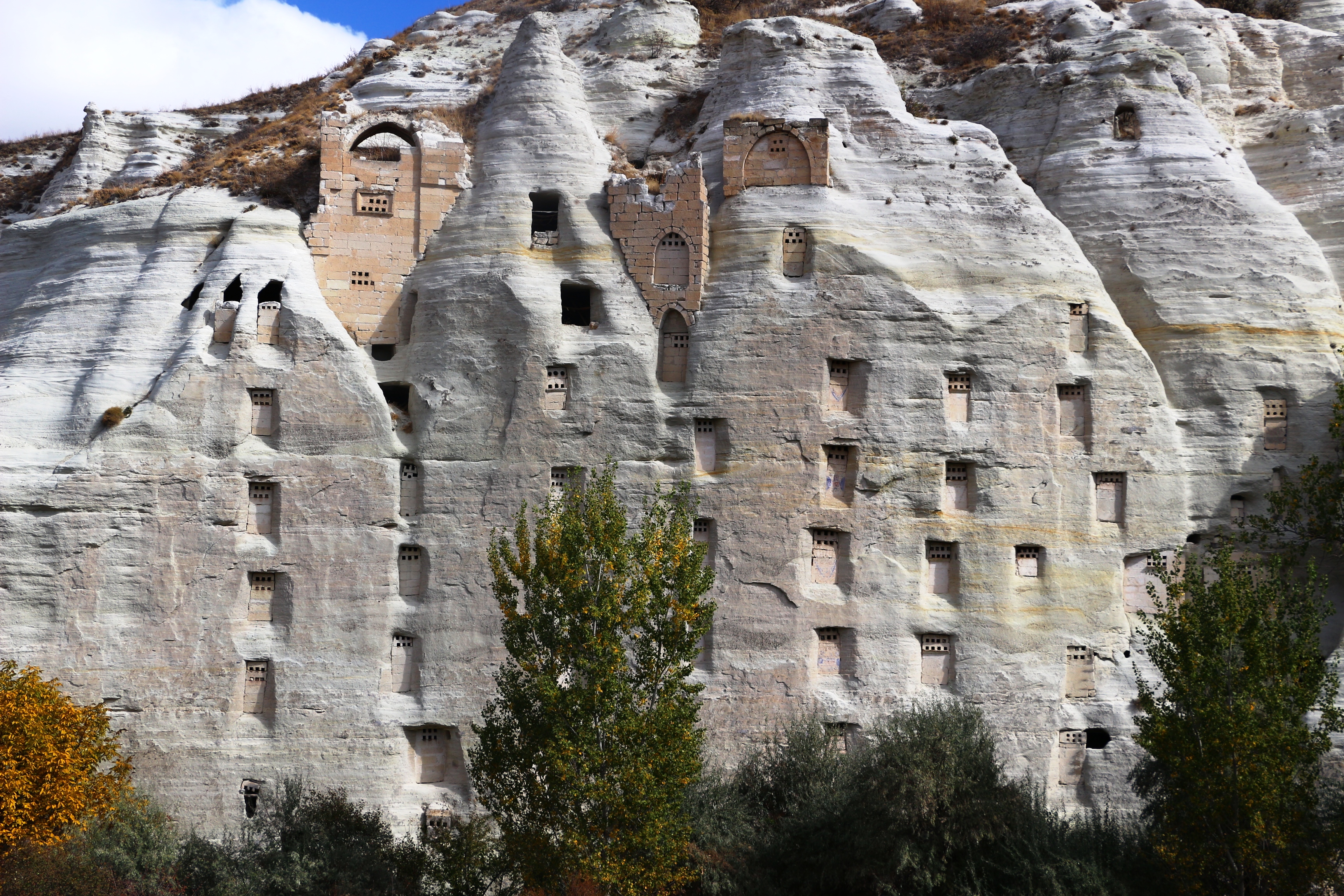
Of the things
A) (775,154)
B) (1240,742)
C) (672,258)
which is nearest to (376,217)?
(672,258)

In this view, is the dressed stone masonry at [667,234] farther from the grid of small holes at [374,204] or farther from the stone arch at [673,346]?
the grid of small holes at [374,204]

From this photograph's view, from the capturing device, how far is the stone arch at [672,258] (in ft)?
99.0

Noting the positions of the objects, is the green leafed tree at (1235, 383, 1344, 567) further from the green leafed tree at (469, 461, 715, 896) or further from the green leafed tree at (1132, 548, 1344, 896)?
the green leafed tree at (469, 461, 715, 896)

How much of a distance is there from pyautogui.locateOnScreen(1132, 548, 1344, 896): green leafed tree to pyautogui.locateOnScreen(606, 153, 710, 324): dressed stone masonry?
519 inches

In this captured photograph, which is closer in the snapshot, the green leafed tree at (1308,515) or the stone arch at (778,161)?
the green leafed tree at (1308,515)

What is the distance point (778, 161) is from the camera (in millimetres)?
31141

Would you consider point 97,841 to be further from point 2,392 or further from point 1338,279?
point 1338,279

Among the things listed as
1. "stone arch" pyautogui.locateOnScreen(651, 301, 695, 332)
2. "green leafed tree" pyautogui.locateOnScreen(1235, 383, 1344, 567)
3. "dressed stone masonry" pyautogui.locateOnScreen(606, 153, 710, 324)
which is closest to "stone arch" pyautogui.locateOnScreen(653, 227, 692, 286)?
"dressed stone masonry" pyautogui.locateOnScreen(606, 153, 710, 324)

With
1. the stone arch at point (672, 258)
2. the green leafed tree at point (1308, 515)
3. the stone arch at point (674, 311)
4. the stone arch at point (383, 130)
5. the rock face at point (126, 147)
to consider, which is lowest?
the green leafed tree at point (1308, 515)

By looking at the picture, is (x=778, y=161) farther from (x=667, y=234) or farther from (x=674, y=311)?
(x=674, y=311)

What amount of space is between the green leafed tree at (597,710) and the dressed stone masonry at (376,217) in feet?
33.7

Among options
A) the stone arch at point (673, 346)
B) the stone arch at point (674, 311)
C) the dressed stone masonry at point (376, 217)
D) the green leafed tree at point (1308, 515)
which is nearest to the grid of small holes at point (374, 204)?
the dressed stone masonry at point (376, 217)

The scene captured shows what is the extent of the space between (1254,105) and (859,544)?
59.1 ft

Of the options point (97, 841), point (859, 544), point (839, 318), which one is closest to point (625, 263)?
point (839, 318)
